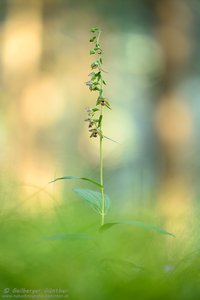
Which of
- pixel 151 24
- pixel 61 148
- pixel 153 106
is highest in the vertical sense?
pixel 151 24

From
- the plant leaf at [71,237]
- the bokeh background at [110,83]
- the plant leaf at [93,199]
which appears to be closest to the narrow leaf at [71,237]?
the plant leaf at [71,237]

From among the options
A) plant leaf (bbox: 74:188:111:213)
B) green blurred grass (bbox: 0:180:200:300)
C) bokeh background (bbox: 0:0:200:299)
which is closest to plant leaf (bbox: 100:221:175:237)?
green blurred grass (bbox: 0:180:200:300)

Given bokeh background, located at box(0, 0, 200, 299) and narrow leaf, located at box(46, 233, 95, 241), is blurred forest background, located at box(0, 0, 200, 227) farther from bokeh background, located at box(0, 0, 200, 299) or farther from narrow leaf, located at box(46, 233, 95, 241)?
narrow leaf, located at box(46, 233, 95, 241)

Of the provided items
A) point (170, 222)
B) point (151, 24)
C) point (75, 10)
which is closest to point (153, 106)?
point (151, 24)

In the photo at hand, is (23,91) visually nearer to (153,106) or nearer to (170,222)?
(153,106)

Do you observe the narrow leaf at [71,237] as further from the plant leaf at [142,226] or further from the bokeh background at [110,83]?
the bokeh background at [110,83]

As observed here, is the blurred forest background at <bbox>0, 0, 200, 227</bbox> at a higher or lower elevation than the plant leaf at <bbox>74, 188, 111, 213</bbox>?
higher
